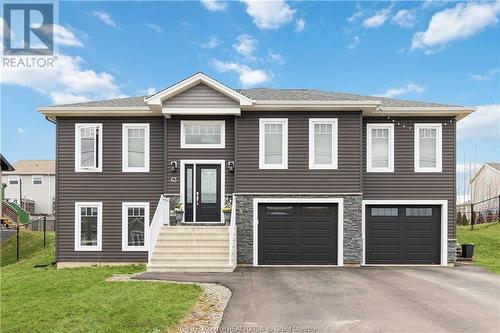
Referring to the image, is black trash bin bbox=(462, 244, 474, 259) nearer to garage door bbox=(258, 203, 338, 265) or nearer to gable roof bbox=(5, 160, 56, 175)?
garage door bbox=(258, 203, 338, 265)

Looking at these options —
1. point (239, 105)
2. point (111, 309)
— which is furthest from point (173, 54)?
point (111, 309)

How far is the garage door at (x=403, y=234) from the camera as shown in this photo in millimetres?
13500

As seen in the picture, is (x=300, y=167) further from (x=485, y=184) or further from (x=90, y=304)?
(x=485, y=184)

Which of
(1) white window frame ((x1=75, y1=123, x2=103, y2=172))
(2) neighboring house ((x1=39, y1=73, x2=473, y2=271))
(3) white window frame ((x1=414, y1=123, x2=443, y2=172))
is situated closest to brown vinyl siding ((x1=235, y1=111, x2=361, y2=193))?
(2) neighboring house ((x1=39, y1=73, x2=473, y2=271))

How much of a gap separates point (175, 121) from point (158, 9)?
Answer: 5336 mm

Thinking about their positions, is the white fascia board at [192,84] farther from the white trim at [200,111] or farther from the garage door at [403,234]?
the garage door at [403,234]

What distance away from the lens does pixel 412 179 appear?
13.6 meters

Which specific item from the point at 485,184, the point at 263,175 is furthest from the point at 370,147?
the point at 485,184

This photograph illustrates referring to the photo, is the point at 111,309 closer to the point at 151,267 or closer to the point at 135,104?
the point at 151,267

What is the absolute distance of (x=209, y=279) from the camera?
9953 millimetres

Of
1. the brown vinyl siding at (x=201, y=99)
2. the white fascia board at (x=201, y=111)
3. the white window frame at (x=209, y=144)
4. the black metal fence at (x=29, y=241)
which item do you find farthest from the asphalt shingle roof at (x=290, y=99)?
the black metal fence at (x=29, y=241)

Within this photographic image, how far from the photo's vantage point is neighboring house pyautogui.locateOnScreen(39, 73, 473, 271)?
12891 millimetres

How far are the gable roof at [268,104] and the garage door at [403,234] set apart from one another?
333 cm

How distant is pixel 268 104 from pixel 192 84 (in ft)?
8.25
